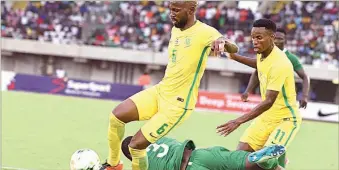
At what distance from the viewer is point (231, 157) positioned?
6.76m

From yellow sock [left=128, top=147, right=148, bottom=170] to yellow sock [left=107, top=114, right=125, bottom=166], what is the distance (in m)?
0.31

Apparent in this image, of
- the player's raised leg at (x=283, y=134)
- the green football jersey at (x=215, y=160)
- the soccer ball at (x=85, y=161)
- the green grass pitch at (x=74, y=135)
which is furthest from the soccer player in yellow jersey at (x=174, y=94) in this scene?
the green grass pitch at (x=74, y=135)

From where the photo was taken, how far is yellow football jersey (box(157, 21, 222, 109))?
23.4ft

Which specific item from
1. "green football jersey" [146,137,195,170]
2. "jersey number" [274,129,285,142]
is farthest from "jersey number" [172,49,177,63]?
"jersey number" [274,129,285,142]

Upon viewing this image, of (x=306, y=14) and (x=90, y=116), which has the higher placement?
(x=306, y=14)

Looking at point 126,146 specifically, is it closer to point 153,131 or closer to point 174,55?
point 153,131

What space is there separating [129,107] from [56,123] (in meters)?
8.23

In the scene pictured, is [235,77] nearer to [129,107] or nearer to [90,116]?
[90,116]

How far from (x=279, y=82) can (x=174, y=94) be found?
126 cm

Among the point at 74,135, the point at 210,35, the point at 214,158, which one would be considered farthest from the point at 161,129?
the point at 74,135

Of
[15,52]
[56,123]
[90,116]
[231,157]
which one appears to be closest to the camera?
[231,157]

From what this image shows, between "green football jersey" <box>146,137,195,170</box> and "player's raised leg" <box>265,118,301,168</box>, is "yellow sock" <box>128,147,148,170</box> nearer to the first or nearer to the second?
"green football jersey" <box>146,137,195,170</box>

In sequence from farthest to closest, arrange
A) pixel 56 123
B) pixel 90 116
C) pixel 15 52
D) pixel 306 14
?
pixel 15 52
pixel 306 14
pixel 90 116
pixel 56 123

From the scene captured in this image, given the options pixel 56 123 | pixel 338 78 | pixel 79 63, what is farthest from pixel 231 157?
pixel 79 63
